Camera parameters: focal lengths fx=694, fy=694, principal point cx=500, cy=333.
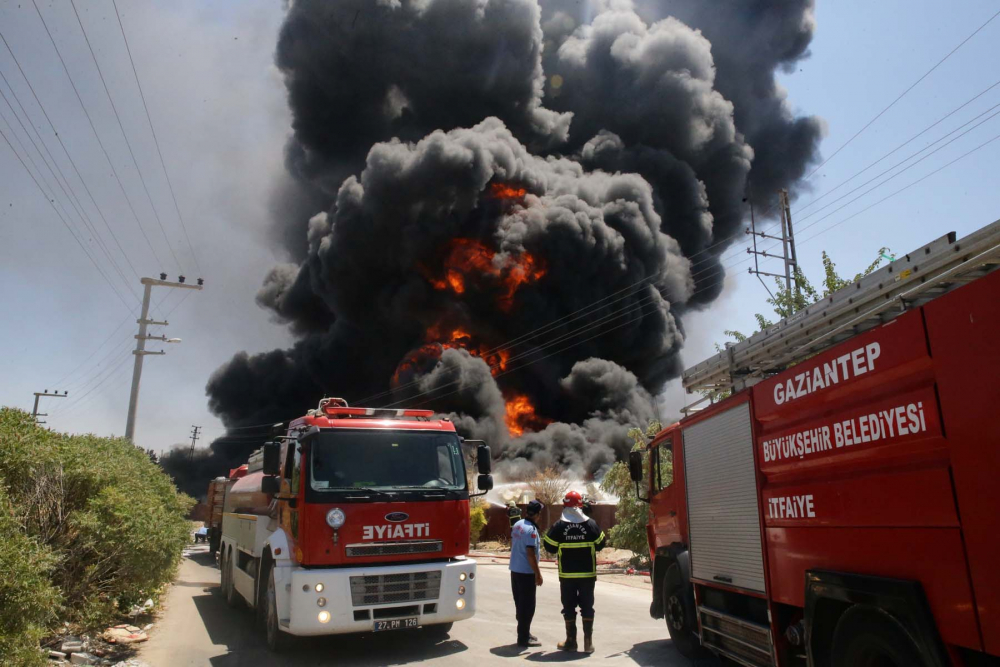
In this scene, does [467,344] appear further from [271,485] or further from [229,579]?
[271,485]

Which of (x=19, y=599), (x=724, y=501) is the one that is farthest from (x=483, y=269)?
(x=19, y=599)

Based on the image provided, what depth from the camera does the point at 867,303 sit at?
4.77 m

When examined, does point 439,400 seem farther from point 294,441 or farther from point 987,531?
point 987,531

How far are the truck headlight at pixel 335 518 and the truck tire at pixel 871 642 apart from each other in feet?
15.2

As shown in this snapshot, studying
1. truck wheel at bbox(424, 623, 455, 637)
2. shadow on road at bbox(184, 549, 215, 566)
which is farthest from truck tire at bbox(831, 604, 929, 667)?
shadow on road at bbox(184, 549, 215, 566)

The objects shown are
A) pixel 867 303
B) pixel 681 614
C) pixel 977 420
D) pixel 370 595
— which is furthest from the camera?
pixel 370 595

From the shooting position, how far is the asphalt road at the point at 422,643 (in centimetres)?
696

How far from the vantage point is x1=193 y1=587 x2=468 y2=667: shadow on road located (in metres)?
7.05

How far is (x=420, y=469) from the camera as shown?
7.70 metres

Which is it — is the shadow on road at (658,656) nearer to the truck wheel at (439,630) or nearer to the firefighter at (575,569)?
the firefighter at (575,569)

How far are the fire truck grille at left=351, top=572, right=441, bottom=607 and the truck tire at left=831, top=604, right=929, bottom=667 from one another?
420cm

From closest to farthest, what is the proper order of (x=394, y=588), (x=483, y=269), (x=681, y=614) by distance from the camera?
1. (x=681, y=614)
2. (x=394, y=588)
3. (x=483, y=269)

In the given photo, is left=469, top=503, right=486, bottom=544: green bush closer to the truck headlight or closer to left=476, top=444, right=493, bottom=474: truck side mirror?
left=476, top=444, right=493, bottom=474: truck side mirror

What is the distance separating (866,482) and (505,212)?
41.6 m
